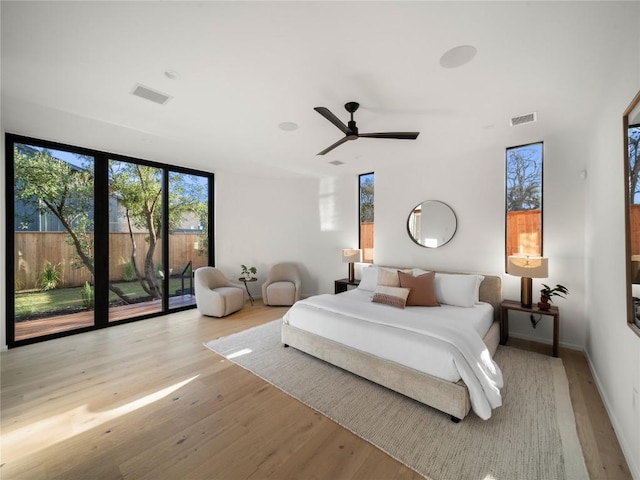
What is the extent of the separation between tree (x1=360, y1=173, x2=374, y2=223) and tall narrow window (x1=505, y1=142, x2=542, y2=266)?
2.28 m

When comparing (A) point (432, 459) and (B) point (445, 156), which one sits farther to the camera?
(B) point (445, 156)

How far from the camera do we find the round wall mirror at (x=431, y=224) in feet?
14.3

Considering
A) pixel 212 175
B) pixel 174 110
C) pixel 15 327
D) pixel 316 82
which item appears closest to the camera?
pixel 316 82

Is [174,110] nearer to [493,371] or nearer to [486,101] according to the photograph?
[486,101]

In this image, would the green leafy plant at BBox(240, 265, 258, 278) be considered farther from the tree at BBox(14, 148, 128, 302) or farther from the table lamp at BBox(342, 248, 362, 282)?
the tree at BBox(14, 148, 128, 302)

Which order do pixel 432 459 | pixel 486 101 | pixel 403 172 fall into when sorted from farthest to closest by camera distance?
1. pixel 403 172
2. pixel 486 101
3. pixel 432 459

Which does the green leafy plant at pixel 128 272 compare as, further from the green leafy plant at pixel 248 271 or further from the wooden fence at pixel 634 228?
the wooden fence at pixel 634 228

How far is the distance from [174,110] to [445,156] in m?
3.93

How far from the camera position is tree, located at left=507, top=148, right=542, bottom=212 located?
145 inches


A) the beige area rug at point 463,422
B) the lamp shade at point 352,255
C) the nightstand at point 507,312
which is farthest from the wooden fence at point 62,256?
the nightstand at point 507,312

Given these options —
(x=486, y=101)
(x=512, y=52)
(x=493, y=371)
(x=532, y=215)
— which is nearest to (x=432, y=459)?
(x=493, y=371)

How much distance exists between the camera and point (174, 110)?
9.21 feet

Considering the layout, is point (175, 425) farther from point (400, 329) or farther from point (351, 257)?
point (351, 257)

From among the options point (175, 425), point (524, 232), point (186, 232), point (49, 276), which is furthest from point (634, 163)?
point (49, 276)
